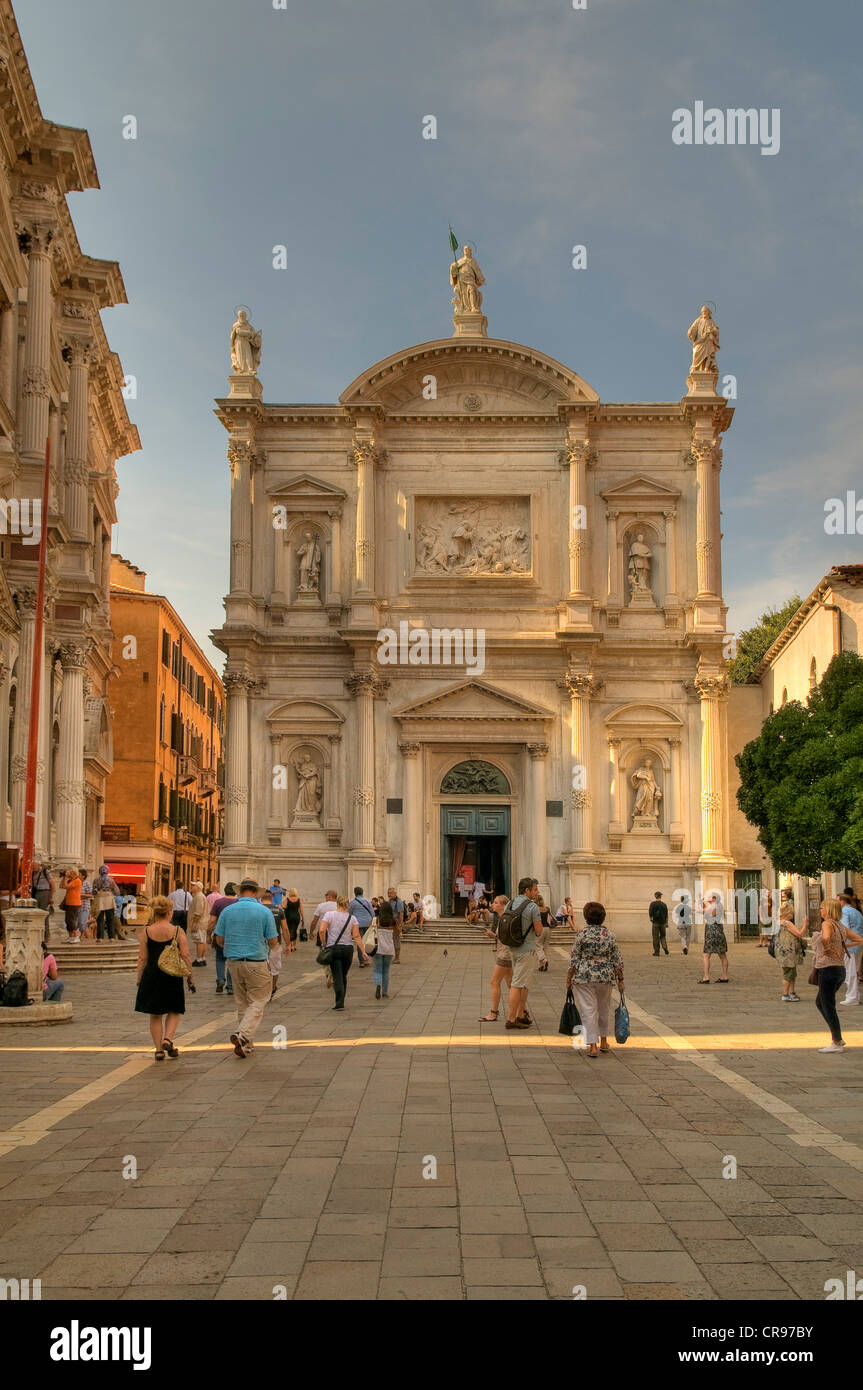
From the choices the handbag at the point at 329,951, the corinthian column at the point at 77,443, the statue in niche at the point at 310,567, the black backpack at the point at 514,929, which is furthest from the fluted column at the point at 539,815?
the black backpack at the point at 514,929

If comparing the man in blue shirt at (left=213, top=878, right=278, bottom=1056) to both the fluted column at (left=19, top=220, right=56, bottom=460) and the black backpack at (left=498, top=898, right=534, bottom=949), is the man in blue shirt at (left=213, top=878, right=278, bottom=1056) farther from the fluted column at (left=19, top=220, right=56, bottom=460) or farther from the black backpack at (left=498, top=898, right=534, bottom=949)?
the fluted column at (left=19, top=220, right=56, bottom=460)

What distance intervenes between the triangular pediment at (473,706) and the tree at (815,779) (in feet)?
26.3

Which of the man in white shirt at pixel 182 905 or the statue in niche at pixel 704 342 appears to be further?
the statue in niche at pixel 704 342

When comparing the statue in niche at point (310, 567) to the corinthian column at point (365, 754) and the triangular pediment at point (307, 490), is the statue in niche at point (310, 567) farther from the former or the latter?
the corinthian column at point (365, 754)

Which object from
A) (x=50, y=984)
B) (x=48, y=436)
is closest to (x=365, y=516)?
(x=48, y=436)

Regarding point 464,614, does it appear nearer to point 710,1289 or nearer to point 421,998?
point 421,998

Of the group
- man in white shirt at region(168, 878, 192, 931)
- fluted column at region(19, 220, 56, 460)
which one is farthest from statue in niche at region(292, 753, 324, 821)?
fluted column at region(19, 220, 56, 460)

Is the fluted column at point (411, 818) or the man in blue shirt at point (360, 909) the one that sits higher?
the fluted column at point (411, 818)

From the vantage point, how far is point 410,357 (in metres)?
42.5

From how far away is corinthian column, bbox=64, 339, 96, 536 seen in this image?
33.1m

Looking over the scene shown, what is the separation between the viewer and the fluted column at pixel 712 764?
40.5 meters

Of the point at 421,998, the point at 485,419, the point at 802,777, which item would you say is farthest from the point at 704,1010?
the point at 485,419

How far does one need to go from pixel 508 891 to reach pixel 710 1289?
3538 cm
